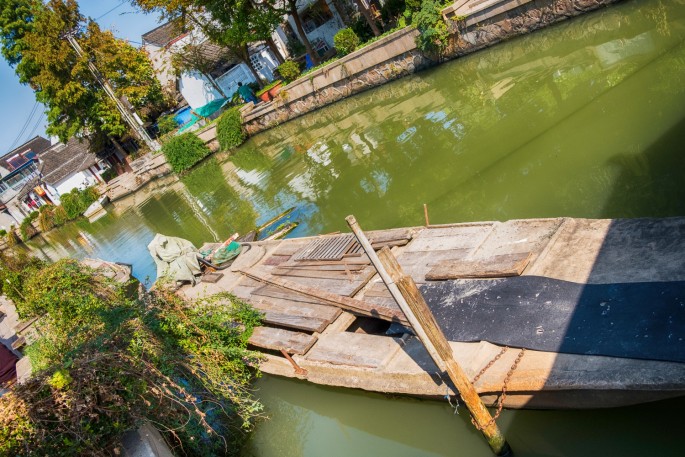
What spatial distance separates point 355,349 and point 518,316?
2625mm

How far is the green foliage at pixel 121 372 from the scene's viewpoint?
492 centimetres

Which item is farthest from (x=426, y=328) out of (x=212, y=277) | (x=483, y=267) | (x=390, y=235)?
(x=212, y=277)

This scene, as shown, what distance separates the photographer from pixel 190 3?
3297cm

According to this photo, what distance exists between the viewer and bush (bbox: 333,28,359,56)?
96.6ft

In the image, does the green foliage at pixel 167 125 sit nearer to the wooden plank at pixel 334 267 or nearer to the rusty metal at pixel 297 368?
the wooden plank at pixel 334 267

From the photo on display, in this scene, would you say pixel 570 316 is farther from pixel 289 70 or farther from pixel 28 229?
pixel 28 229

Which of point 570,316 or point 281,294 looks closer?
point 570,316

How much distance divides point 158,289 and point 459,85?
16.4m

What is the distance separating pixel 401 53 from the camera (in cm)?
2534

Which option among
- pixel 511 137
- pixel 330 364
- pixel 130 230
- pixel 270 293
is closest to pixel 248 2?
pixel 130 230

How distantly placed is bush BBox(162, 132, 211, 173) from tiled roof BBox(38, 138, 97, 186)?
76.0 feet

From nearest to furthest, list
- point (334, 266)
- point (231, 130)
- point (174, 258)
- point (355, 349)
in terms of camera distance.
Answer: point (355, 349) < point (334, 266) < point (174, 258) < point (231, 130)

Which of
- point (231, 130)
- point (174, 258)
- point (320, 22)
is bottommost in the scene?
point (174, 258)

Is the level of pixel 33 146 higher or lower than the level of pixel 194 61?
higher
